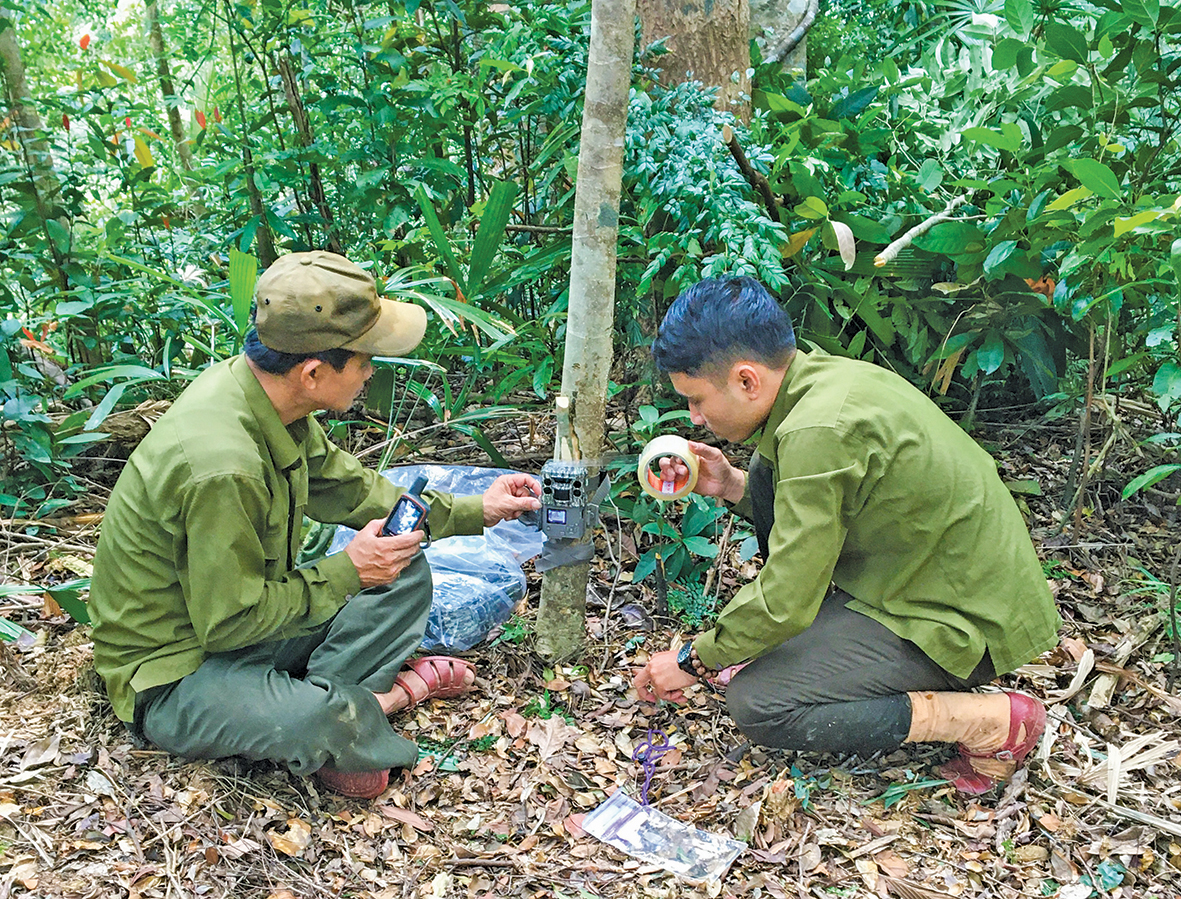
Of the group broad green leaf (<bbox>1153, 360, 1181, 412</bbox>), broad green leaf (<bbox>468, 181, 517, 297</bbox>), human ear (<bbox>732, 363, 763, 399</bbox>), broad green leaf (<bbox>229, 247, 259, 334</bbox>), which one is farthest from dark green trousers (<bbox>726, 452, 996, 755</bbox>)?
broad green leaf (<bbox>229, 247, 259, 334</bbox>)

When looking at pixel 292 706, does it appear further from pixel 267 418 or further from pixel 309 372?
pixel 309 372

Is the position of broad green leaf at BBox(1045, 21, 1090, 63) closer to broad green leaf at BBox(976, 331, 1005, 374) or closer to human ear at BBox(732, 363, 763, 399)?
broad green leaf at BBox(976, 331, 1005, 374)

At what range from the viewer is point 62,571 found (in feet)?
11.1

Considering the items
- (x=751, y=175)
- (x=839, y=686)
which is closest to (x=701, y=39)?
(x=751, y=175)

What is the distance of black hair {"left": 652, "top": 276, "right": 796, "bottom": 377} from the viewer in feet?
7.76

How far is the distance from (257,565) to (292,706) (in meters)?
0.37

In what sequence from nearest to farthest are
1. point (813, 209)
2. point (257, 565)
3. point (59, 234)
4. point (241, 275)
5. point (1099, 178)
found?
point (257, 565), point (1099, 178), point (813, 209), point (241, 275), point (59, 234)

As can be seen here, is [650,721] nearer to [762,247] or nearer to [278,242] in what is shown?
[762,247]

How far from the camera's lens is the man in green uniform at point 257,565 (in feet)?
7.43

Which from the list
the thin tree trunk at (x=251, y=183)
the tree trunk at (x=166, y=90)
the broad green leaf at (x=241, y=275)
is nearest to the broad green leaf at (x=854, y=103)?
the broad green leaf at (x=241, y=275)

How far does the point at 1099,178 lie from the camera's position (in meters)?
2.60

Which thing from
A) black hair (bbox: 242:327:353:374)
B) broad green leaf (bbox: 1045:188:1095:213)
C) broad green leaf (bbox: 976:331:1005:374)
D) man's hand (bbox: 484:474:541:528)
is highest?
broad green leaf (bbox: 1045:188:1095:213)

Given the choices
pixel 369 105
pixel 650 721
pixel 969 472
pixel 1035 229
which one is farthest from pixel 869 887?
pixel 369 105

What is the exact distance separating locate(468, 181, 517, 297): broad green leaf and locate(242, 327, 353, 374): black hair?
1139mm
